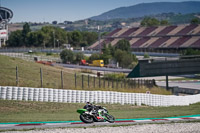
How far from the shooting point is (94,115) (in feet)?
64.1

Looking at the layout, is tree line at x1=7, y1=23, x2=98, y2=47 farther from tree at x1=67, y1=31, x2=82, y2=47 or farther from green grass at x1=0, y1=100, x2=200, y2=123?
green grass at x1=0, y1=100, x2=200, y2=123

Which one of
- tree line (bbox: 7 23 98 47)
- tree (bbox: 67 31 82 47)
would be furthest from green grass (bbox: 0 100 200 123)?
tree (bbox: 67 31 82 47)

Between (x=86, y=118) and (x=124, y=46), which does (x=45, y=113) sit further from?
(x=124, y=46)

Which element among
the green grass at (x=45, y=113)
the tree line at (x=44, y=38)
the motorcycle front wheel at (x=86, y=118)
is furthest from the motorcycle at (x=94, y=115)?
the tree line at (x=44, y=38)

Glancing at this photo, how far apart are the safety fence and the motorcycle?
8925 mm

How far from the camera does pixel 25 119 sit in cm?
2075

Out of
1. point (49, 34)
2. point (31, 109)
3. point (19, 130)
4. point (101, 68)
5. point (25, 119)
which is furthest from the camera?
point (49, 34)

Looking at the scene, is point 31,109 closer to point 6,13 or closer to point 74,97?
point 74,97

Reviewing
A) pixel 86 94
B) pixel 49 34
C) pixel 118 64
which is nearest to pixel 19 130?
pixel 86 94

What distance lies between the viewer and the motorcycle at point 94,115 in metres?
19.2

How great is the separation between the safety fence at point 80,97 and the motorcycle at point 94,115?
8925 mm

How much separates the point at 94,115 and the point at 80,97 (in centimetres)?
996

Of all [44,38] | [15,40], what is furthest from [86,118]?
Answer: [15,40]

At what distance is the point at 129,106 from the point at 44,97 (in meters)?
7.27
